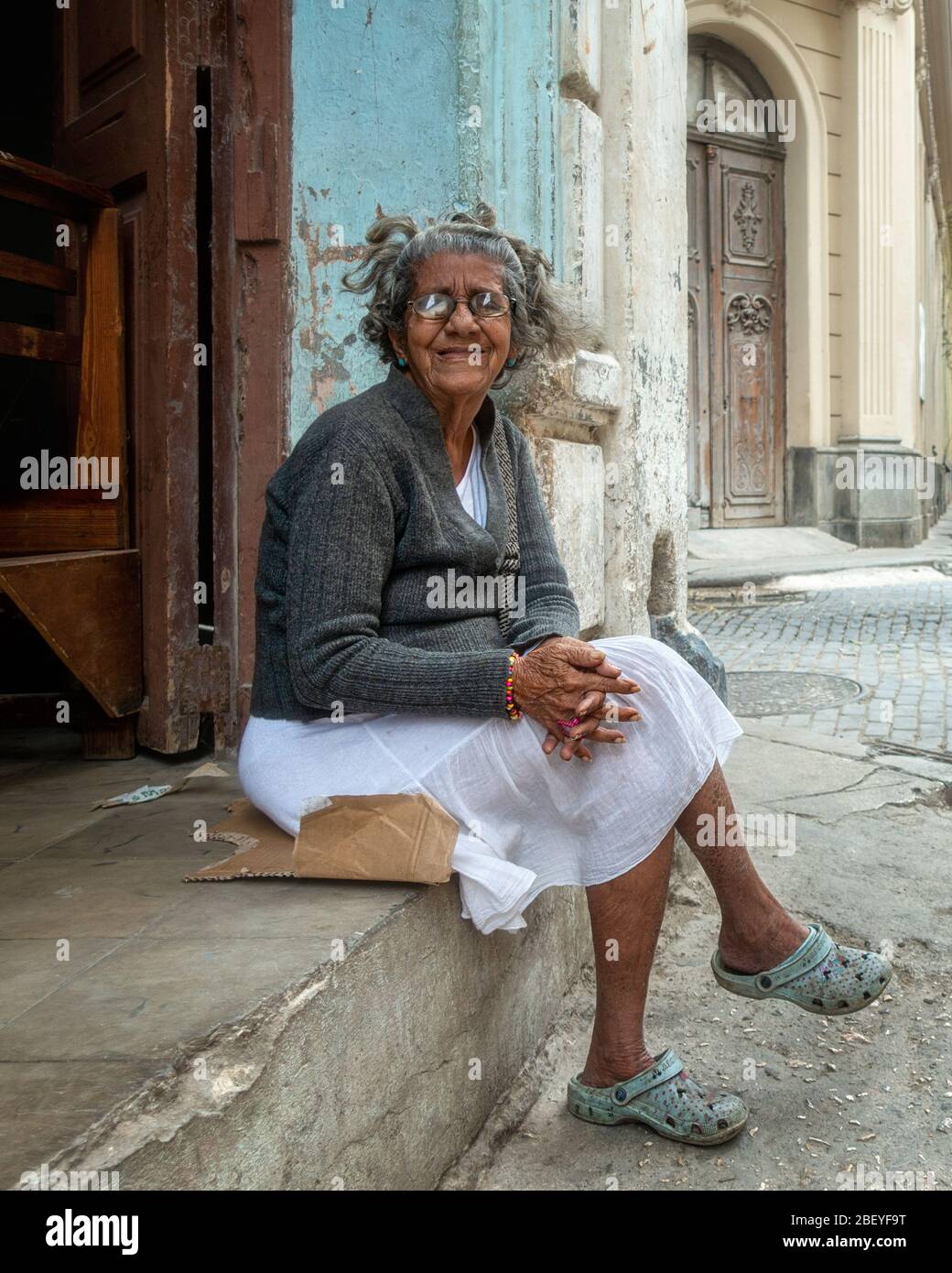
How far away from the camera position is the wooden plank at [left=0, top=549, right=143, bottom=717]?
10.3 ft

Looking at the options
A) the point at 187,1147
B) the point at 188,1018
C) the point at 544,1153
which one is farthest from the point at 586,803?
the point at 187,1147

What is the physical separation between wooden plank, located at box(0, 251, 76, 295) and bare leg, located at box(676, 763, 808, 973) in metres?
2.30

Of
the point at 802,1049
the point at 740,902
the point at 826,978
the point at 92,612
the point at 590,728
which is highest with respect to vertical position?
the point at 92,612

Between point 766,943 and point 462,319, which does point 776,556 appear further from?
point 462,319

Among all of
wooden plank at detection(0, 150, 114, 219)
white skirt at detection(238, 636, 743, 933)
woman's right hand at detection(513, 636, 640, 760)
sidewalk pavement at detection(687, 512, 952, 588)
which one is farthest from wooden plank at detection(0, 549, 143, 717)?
sidewalk pavement at detection(687, 512, 952, 588)

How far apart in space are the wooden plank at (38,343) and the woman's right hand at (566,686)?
1999 mm

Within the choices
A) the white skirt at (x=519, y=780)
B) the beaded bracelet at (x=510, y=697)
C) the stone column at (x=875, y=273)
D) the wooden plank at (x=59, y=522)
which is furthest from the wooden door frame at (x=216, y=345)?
the stone column at (x=875, y=273)

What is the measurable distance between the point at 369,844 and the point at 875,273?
1202cm

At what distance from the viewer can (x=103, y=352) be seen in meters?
3.38

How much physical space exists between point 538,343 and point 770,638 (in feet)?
17.2

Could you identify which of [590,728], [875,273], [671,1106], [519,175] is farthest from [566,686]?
[875,273]

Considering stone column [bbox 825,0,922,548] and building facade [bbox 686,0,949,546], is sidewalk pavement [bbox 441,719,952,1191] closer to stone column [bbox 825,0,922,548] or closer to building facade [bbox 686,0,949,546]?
building facade [bbox 686,0,949,546]

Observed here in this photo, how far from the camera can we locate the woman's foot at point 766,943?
7.52 feet

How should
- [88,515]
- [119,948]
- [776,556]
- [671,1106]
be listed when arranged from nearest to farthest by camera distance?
1. [119,948]
2. [671,1106]
3. [88,515]
4. [776,556]
